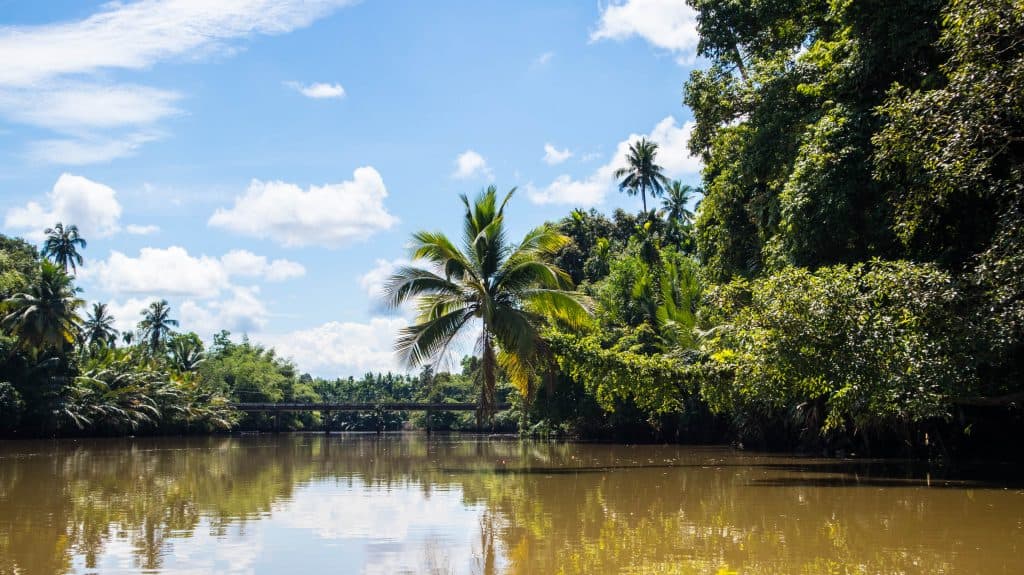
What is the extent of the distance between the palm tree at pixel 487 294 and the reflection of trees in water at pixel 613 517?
3.29 meters

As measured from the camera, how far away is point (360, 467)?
19812 mm

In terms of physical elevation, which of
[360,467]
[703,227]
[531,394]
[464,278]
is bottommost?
[360,467]

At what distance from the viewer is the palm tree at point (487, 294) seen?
19.0 m

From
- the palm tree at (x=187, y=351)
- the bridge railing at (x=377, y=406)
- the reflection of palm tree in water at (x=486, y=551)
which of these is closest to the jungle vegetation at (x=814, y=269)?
the reflection of palm tree in water at (x=486, y=551)

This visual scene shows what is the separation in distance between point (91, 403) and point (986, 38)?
142ft

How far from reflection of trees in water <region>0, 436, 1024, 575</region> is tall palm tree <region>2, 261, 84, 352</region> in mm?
25245

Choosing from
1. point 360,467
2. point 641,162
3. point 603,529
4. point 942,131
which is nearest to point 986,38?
point 942,131

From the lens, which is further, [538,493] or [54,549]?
[538,493]

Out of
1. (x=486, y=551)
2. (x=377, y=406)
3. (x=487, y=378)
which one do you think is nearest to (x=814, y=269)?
(x=487, y=378)

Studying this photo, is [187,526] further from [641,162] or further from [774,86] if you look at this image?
[641,162]

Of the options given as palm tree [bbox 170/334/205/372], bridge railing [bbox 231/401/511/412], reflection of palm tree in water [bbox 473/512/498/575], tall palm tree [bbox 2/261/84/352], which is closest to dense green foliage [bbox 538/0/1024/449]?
reflection of palm tree in water [bbox 473/512/498/575]

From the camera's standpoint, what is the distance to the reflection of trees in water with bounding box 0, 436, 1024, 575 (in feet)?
21.8

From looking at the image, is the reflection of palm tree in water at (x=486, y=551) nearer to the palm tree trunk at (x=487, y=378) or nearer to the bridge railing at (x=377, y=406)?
the palm tree trunk at (x=487, y=378)

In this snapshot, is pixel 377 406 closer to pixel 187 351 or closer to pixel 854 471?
pixel 187 351
